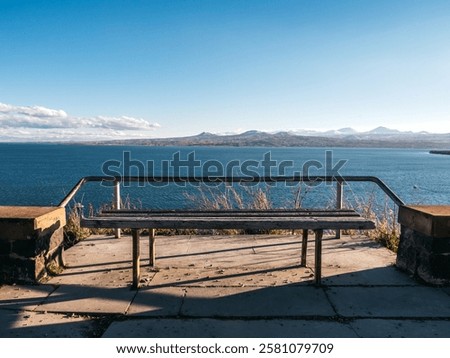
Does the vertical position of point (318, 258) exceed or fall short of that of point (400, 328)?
it exceeds it

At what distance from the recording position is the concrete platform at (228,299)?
113 inches

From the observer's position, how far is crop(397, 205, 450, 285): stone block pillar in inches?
146

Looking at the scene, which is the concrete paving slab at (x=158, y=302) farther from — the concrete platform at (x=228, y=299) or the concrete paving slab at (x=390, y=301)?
the concrete paving slab at (x=390, y=301)

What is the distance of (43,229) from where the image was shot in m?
3.86

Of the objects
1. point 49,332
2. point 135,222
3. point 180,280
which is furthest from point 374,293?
point 49,332

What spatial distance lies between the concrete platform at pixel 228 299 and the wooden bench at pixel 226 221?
0.37m

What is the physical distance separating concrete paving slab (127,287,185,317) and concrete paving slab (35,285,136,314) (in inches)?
3.0

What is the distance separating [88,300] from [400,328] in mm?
2422

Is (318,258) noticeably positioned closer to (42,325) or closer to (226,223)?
(226,223)

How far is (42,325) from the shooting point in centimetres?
291

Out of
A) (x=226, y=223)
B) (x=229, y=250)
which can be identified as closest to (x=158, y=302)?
(x=226, y=223)

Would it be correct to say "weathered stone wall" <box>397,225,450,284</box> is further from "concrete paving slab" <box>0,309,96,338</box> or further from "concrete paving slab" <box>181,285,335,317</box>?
"concrete paving slab" <box>0,309,96,338</box>
